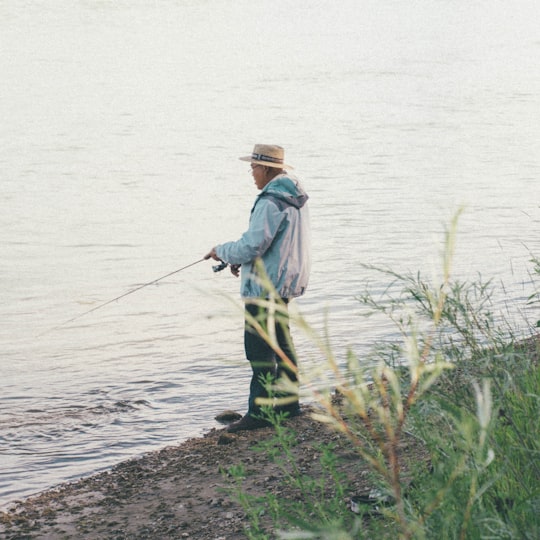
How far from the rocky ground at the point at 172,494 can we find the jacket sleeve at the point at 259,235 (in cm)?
119

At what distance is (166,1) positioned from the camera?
59500mm

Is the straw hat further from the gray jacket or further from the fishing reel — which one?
the fishing reel

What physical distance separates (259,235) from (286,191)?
35 cm

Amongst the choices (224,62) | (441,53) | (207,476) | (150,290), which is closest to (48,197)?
(150,290)

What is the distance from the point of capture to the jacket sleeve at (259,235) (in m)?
6.55

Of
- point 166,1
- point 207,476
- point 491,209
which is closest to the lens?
point 207,476

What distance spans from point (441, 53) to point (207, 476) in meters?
37.9

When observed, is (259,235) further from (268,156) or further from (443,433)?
(443,433)

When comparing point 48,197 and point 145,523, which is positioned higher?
point 48,197

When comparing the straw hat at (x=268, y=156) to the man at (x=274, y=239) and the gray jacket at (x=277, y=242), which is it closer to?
the man at (x=274, y=239)

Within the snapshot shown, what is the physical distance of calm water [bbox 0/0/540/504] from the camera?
888cm

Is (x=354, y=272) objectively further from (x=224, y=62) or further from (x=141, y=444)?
(x=224, y=62)

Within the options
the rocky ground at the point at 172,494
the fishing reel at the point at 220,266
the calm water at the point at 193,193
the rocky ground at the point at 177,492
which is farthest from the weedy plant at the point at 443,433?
the fishing reel at the point at 220,266

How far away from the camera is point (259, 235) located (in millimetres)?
6547
